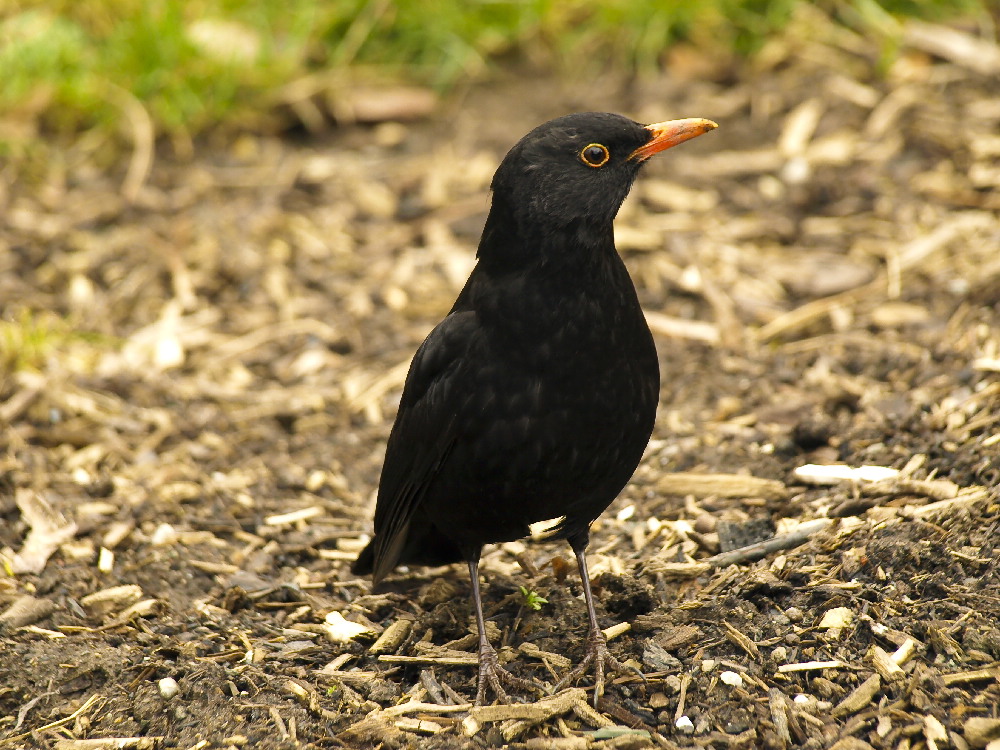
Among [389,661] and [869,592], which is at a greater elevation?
[869,592]

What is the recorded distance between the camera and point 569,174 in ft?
12.5

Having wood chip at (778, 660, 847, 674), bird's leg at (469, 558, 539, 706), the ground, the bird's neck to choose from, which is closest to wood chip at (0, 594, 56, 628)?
the ground

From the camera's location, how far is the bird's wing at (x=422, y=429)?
3789 millimetres

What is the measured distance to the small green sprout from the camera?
165 inches

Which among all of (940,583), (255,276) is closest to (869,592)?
(940,583)

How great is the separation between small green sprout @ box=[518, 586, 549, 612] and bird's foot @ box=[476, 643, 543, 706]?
0.40 metres

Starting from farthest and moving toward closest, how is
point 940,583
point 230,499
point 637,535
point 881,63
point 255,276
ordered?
1. point 881,63
2. point 255,276
3. point 230,499
4. point 637,535
5. point 940,583

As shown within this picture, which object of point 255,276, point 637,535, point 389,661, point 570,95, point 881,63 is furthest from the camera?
point 570,95

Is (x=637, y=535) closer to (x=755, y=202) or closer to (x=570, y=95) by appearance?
(x=755, y=202)

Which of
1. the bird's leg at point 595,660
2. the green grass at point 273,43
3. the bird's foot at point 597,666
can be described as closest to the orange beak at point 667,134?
the bird's leg at point 595,660

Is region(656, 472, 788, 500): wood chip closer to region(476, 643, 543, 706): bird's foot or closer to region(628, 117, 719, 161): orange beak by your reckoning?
region(476, 643, 543, 706): bird's foot

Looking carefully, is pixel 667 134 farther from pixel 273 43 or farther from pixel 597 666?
pixel 273 43

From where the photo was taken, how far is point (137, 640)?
4012mm

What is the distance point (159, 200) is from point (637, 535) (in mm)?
4241
